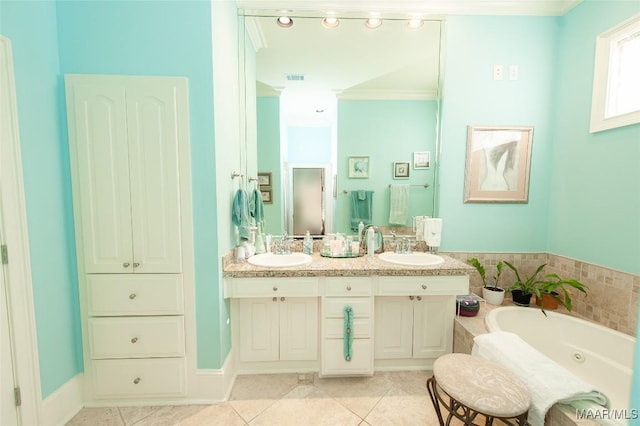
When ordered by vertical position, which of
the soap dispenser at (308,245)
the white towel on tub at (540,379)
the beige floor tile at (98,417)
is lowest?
the beige floor tile at (98,417)

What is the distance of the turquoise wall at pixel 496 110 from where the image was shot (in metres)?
2.08

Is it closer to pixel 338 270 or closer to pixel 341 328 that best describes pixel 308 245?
pixel 338 270

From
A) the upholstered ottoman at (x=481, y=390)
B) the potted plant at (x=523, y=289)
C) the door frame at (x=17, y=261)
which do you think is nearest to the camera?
the upholstered ottoman at (x=481, y=390)

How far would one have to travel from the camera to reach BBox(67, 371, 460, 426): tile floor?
5.05 ft

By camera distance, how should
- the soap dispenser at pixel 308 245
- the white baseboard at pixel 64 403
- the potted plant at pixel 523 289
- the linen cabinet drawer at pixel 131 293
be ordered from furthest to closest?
the soap dispenser at pixel 308 245 → the potted plant at pixel 523 289 → the linen cabinet drawer at pixel 131 293 → the white baseboard at pixel 64 403

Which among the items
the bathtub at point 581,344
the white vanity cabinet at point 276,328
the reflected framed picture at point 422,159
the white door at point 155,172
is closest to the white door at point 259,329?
the white vanity cabinet at point 276,328

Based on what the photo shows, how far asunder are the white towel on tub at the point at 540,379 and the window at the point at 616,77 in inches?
63.9

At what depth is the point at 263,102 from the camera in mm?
2258

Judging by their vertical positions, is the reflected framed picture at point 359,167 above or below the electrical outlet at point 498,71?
below

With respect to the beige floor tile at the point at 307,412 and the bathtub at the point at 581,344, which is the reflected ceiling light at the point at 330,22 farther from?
the beige floor tile at the point at 307,412

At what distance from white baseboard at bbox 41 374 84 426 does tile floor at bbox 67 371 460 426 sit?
5 cm

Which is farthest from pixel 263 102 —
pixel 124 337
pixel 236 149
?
pixel 124 337

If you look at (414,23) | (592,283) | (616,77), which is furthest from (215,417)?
(616,77)

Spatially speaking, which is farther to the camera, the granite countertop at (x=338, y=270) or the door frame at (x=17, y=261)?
the granite countertop at (x=338, y=270)
